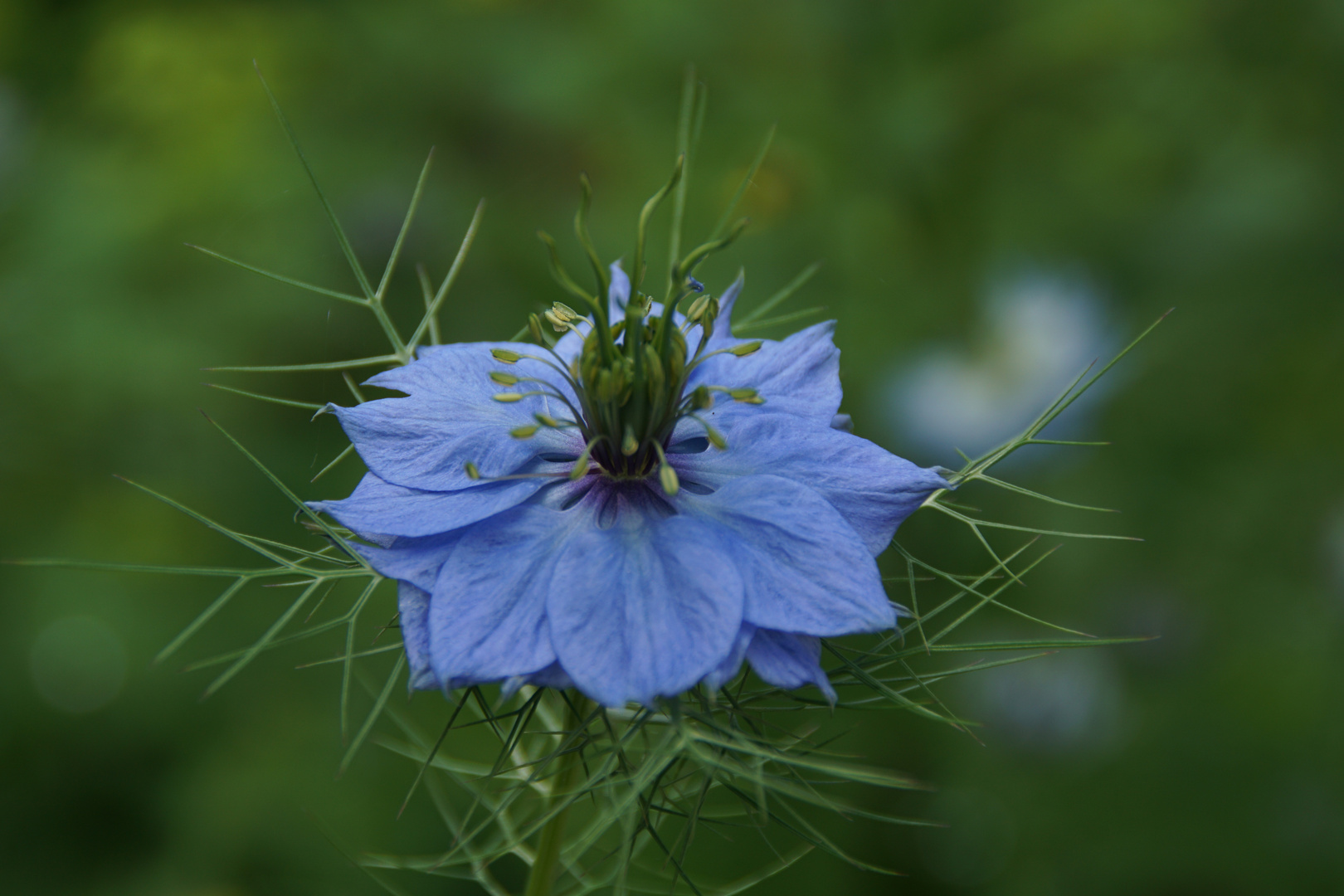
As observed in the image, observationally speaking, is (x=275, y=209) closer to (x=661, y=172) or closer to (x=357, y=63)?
(x=357, y=63)

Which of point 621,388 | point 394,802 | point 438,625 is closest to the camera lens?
point 438,625

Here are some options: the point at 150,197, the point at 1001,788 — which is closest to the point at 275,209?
the point at 150,197

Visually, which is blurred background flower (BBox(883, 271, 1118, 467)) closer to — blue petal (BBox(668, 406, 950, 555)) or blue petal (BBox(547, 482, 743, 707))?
blue petal (BBox(668, 406, 950, 555))

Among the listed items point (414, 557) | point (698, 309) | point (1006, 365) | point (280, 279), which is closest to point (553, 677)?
point (414, 557)

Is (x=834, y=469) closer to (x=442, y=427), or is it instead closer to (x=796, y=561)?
(x=796, y=561)

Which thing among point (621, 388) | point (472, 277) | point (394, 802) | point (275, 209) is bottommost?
point (394, 802)

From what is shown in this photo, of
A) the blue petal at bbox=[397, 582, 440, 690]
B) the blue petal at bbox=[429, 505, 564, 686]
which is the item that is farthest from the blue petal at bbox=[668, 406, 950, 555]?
the blue petal at bbox=[397, 582, 440, 690]
